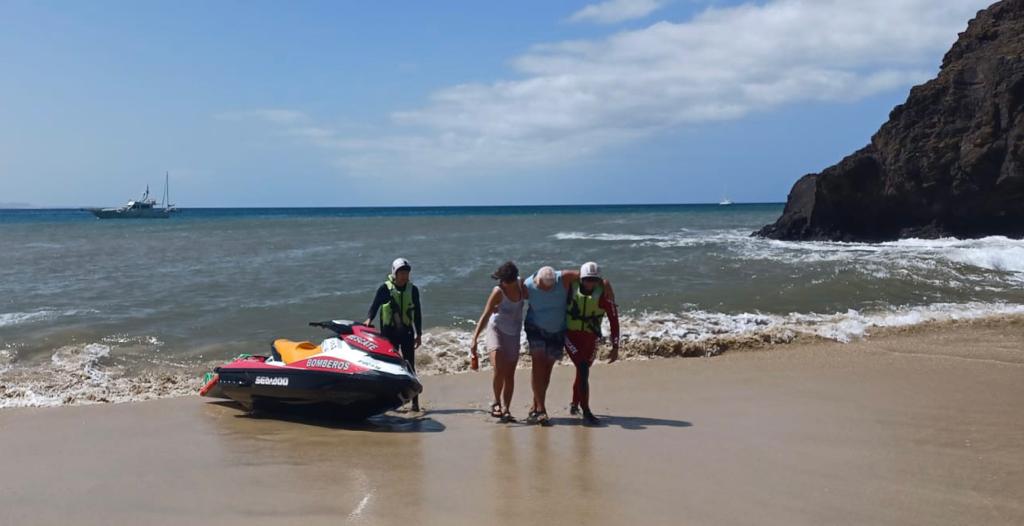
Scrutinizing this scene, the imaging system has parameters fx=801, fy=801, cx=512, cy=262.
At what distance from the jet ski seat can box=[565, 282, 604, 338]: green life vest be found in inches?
93.1

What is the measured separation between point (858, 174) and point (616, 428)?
27715mm

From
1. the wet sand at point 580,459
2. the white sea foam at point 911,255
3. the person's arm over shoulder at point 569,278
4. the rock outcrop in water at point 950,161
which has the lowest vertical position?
the wet sand at point 580,459

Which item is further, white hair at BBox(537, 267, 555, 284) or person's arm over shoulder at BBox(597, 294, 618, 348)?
person's arm over shoulder at BBox(597, 294, 618, 348)

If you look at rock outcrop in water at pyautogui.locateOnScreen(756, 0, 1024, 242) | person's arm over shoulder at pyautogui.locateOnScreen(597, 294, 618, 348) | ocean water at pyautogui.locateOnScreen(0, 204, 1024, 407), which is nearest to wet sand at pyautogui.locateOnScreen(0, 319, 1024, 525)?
person's arm over shoulder at pyautogui.locateOnScreen(597, 294, 618, 348)

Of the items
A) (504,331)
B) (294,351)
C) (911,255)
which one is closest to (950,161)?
(911,255)

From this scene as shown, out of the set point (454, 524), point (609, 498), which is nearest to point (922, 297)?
point (609, 498)

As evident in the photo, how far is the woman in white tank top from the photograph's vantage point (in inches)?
274

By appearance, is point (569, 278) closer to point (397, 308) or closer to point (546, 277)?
point (546, 277)

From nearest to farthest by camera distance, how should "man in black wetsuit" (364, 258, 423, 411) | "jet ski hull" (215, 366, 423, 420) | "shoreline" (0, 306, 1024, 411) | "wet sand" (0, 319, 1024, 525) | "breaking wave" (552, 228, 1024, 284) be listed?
1. "wet sand" (0, 319, 1024, 525)
2. "jet ski hull" (215, 366, 423, 420)
3. "man in black wetsuit" (364, 258, 423, 411)
4. "shoreline" (0, 306, 1024, 411)
5. "breaking wave" (552, 228, 1024, 284)

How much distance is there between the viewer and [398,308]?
25.3ft

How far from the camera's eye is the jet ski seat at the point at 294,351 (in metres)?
7.39

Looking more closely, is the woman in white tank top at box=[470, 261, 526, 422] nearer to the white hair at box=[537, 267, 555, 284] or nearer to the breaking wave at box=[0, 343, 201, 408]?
the white hair at box=[537, 267, 555, 284]

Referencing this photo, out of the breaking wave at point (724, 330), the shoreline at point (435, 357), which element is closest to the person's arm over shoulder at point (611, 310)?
the shoreline at point (435, 357)

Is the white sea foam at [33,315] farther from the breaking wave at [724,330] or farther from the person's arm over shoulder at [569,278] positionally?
the person's arm over shoulder at [569,278]
